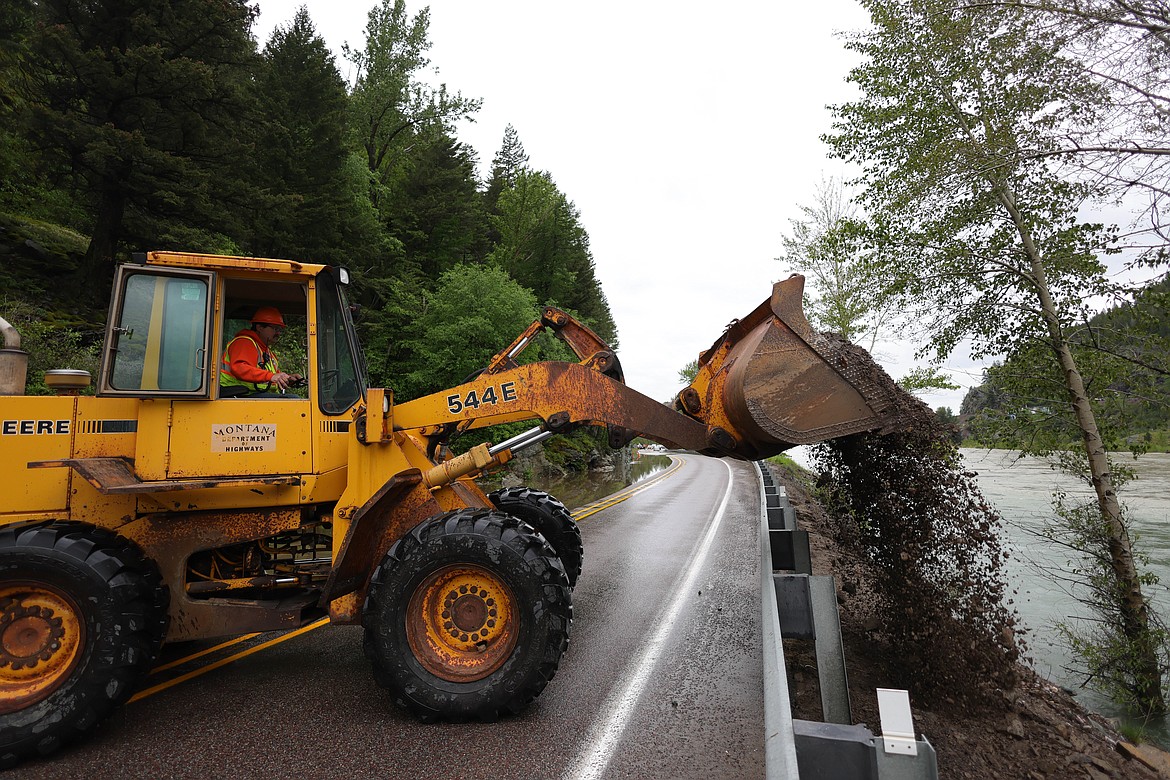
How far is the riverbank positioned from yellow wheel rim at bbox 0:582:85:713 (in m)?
4.94

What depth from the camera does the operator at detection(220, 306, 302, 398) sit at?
167 inches

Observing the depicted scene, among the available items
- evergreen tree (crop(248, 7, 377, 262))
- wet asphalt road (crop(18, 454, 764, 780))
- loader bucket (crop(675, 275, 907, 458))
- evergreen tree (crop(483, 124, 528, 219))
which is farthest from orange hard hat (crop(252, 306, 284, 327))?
evergreen tree (crop(483, 124, 528, 219))

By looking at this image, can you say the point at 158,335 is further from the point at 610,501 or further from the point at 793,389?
the point at 610,501

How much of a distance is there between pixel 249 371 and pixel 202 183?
42.2ft

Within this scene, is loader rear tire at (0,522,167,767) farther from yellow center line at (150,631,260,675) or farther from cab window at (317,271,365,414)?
cab window at (317,271,365,414)

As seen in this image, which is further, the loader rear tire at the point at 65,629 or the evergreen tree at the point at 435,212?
the evergreen tree at the point at 435,212

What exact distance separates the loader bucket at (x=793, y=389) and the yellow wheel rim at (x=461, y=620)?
196 cm

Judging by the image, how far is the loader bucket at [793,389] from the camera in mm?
4102

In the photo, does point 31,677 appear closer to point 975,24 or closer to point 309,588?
point 309,588

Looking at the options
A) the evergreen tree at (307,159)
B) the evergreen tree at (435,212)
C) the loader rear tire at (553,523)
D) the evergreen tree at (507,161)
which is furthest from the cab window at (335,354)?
the evergreen tree at (507,161)

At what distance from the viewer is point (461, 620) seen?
3889 millimetres

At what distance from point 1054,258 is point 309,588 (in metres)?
9.66

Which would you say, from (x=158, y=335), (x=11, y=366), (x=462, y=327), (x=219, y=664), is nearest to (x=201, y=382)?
(x=158, y=335)

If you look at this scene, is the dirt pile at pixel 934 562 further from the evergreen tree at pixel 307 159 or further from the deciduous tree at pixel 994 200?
the evergreen tree at pixel 307 159
